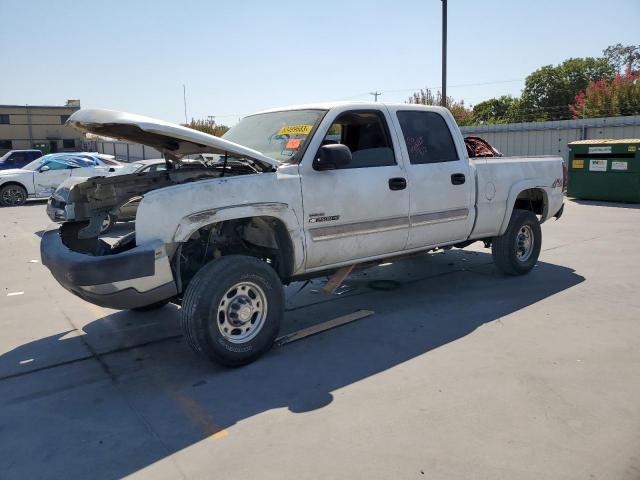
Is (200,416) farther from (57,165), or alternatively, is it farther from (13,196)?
(57,165)

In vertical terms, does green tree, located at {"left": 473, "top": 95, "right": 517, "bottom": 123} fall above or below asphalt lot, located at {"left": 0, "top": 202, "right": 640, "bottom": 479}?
above

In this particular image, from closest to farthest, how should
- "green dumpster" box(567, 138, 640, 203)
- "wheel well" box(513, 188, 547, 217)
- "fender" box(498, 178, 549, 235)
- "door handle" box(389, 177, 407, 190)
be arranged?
"door handle" box(389, 177, 407, 190)
"fender" box(498, 178, 549, 235)
"wheel well" box(513, 188, 547, 217)
"green dumpster" box(567, 138, 640, 203)

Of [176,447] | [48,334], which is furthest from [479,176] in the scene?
[48,334]

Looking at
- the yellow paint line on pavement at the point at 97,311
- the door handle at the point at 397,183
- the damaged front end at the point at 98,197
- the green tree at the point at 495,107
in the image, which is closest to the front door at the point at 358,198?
the door handle at the point at 397,183

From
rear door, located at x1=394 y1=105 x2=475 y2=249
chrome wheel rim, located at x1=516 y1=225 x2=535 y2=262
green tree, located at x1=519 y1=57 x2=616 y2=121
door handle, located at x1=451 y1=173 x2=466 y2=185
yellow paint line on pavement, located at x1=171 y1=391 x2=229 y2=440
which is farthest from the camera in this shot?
green tree, located at x1=519 y1=57 x2=616 y2=121

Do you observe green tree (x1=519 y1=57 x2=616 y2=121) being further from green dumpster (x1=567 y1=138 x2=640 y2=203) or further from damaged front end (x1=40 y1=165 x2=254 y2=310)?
damaged front end (x1=40 y1=165 x2=254 y2=310)

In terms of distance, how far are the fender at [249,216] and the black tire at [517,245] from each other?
3050 millimetres

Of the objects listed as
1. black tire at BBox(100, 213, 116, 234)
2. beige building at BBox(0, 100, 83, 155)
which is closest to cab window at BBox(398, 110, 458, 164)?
black tire at BBox(100, 213, 116, 234)

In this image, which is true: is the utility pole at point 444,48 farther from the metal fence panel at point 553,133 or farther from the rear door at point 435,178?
the rear door at point 435,178

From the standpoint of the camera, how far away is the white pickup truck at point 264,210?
377 centimetres

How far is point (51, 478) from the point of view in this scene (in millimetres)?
2760

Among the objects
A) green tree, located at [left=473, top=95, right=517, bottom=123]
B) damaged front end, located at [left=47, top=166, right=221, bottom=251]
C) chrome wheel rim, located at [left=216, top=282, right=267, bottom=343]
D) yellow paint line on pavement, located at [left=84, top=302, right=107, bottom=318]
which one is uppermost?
green tree, located at [left=473, top=95, right=517, bottom=123]

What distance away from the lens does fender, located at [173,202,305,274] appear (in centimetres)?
380

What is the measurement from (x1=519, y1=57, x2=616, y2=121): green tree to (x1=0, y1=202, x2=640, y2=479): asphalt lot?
189 feet
